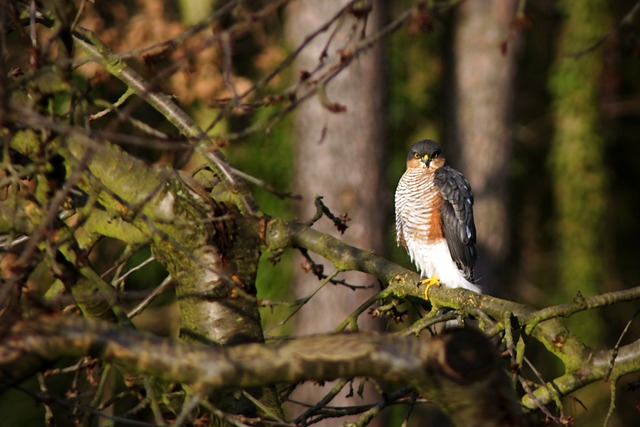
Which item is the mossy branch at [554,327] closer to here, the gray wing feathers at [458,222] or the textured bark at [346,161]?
the gray wing feathers at [458,222]

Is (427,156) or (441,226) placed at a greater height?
(427,156)

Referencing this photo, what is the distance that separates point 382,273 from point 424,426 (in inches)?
244

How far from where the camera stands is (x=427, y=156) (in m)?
5.85

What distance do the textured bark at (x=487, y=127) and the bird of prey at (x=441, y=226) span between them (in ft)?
10.5

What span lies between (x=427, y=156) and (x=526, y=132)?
16.6ft

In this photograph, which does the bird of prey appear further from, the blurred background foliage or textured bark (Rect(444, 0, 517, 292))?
textured bark (Rect(444, 0, 517, 292))

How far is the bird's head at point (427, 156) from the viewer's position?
5855 millimetres

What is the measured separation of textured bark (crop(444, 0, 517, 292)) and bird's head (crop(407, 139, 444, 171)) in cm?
290

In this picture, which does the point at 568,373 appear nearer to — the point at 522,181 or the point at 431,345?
the point at 431,345

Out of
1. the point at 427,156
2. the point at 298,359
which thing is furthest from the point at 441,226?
the point at 298,359

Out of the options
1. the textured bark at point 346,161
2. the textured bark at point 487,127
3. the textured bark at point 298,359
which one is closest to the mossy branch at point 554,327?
the textured bark at point 298,359

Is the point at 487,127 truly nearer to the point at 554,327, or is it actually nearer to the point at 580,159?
the point at 580,159

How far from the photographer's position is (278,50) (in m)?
8.09

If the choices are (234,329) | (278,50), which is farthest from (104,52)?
(278,50)
